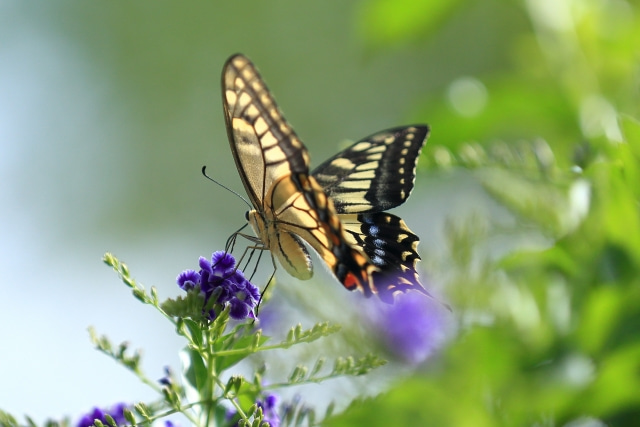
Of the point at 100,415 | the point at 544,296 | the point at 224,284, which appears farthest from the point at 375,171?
the point at 100,415

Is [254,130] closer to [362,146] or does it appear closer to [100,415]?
[362,146]

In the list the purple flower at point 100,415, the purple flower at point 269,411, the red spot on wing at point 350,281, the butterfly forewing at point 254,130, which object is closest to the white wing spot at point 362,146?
the butterfly forewing at point 254,130

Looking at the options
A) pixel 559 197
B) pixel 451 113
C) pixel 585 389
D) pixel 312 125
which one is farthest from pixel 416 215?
pixel 312 125

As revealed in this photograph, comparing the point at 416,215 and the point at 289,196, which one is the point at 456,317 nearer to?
the point at 289,196

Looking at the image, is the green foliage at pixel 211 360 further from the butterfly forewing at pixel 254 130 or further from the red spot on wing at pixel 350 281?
the butterfly forewing at pixel 254 130

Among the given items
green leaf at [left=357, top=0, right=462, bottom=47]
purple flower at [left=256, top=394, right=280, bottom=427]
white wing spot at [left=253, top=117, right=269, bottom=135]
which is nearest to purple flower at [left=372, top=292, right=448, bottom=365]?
purple flower at [left=256, top=394, right=280, bottom=427]
